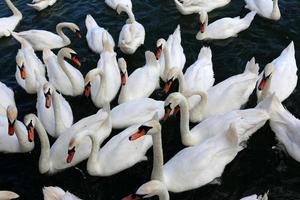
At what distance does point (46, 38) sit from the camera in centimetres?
1599

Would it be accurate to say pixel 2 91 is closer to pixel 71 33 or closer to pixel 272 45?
pixel 71 33

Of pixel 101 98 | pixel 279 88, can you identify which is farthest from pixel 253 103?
pixel 101 98

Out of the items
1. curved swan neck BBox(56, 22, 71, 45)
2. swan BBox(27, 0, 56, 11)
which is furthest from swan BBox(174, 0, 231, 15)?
swan BBox(27, 0, 56, 11)

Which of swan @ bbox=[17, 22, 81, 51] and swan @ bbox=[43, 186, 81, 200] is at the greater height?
swan @ bbox=[43, 186, 81, 200]

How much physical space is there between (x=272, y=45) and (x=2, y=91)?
28.8 ft

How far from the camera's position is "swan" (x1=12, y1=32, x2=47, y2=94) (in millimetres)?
13414

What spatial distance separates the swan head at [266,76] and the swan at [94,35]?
18.1ft

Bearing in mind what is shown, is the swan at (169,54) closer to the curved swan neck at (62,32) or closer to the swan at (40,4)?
the curved swan neck at (62,32)

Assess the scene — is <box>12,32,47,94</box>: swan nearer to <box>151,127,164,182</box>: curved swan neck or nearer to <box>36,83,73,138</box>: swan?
<box>36,83,73,138</box>: swan

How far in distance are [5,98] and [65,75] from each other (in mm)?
1821

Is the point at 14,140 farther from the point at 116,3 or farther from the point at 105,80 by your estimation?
the point at 116,3

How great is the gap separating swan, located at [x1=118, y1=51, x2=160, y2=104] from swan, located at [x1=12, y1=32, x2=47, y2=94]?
8.29ft

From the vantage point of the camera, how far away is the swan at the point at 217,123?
36.6 feet

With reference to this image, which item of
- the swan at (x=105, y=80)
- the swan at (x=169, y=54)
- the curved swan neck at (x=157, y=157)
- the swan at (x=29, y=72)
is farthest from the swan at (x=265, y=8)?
the curved swan neck at (x=157, y=157)
